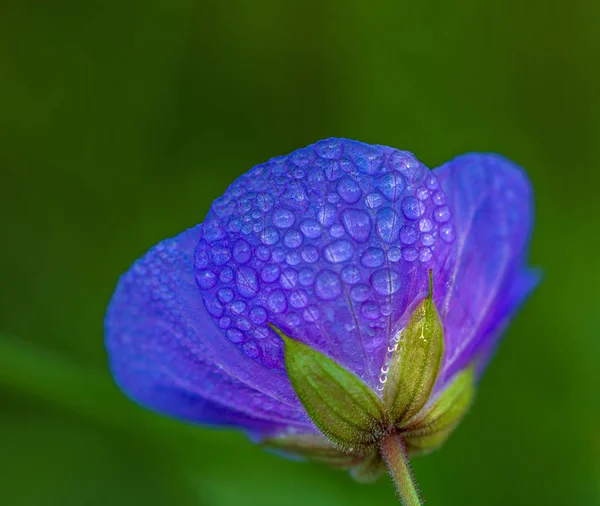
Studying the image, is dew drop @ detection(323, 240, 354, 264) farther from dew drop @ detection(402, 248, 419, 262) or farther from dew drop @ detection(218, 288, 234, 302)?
dew drop @ detection(218, 288, 234, 302)

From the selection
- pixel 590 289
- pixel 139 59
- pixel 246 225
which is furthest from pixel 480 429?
pixel 139 59

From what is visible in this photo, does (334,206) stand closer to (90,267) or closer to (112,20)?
(90,267)

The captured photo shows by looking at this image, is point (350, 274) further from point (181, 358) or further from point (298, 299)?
point (181, 358)

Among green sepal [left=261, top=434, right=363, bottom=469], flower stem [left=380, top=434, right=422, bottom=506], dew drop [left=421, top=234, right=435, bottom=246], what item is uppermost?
dew drop [left=421, top=234, right=435, bottom=246]

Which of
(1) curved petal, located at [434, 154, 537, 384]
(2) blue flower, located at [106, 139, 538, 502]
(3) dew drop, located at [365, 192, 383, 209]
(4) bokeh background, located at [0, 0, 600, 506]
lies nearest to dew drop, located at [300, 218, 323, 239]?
(2) blue flower, located at [106, 139, 538, 502]

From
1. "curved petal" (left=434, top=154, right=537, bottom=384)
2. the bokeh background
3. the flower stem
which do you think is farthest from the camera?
the bokeh background

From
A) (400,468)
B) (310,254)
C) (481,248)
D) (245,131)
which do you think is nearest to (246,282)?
(310,254)

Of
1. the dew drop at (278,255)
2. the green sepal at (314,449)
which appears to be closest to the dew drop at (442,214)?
the dew drop at (278,255)
